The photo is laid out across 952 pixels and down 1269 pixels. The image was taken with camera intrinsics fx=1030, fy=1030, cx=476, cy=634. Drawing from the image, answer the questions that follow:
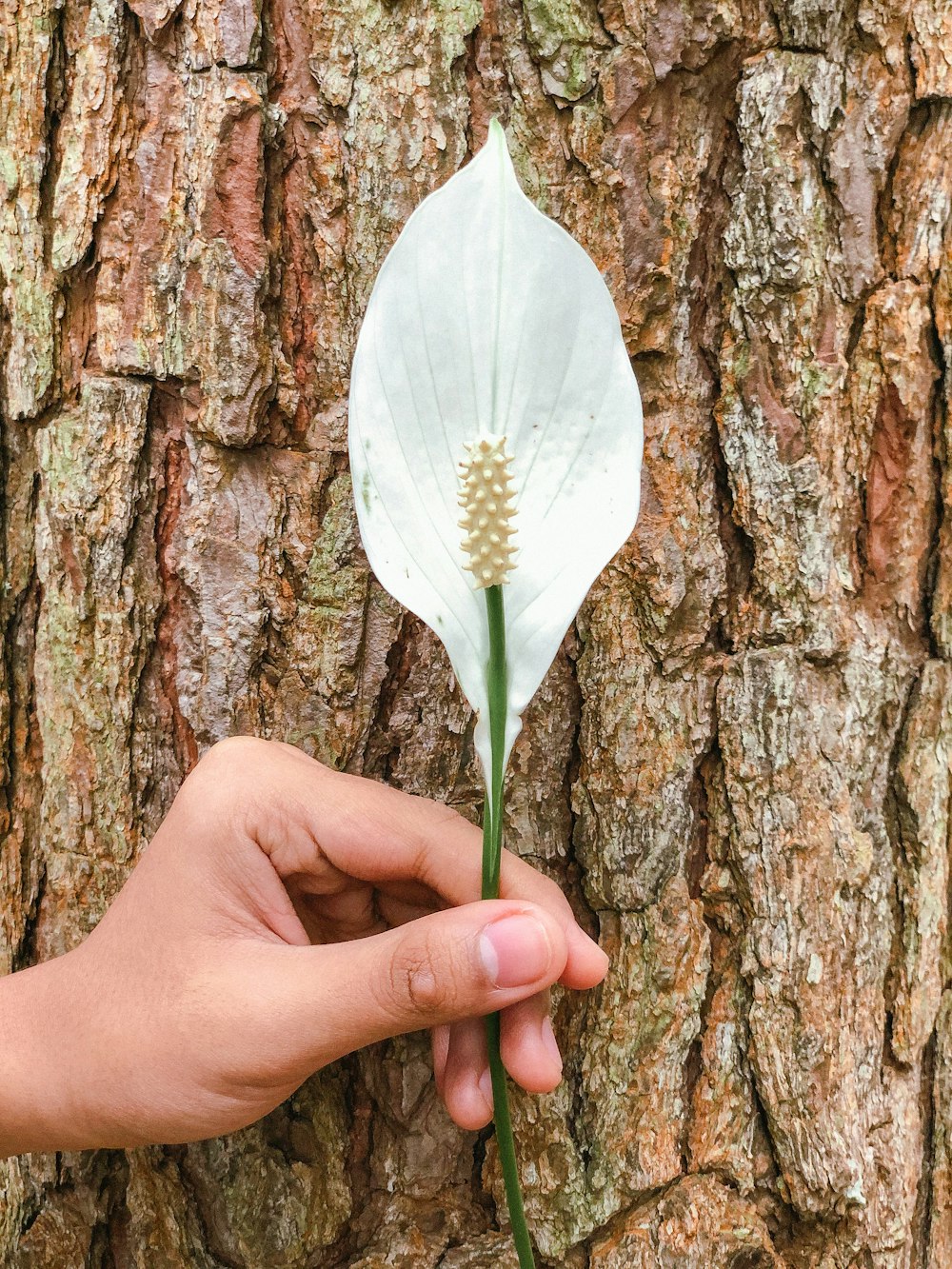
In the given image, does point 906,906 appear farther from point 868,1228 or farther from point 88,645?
point 88,645

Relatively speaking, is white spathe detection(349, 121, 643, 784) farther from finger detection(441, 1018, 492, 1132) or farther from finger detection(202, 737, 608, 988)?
finger detection(441, 1018, 492, 1132)

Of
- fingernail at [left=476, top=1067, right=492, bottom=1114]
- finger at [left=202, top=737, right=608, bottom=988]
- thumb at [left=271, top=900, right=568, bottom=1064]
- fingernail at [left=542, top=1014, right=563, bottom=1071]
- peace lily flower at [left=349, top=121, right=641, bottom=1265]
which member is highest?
peace lily flower at [left=349, top=121, right=641, bottom=1265]

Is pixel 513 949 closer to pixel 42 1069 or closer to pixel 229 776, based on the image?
pixel 229 776

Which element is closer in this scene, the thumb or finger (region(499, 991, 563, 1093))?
the thumb

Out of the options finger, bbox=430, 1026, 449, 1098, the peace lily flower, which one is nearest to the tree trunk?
finger, bbox=430, 1026, 449, 1098

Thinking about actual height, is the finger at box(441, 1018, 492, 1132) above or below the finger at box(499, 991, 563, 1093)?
below

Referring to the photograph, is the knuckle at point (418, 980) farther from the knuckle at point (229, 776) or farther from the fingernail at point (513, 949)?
the knuckle at point (229, 776)
